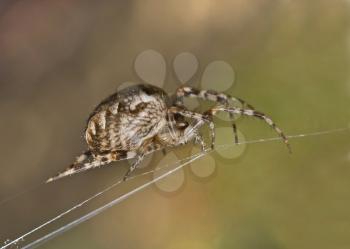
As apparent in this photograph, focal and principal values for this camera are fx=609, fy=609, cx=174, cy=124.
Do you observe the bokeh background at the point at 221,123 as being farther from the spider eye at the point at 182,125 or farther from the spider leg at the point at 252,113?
the spider eye at the point at 182,125

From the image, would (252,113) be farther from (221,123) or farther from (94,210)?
(94,210)

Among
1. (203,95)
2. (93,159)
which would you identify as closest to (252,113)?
(203,95)

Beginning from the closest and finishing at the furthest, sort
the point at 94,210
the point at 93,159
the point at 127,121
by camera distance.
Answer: the point at 127,121, the point at 93,159, the point at 94,210

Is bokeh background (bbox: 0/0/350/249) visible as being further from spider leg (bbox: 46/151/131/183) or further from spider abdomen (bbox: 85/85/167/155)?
spider abdomen (bbox: 85/85/167/155)

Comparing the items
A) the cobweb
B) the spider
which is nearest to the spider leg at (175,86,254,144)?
the spider

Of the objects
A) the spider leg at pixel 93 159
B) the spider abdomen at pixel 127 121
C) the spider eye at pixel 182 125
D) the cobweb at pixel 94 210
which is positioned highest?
the spider abdomen at pixel 127 121

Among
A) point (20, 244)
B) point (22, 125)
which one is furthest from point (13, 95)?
point (20, 244)

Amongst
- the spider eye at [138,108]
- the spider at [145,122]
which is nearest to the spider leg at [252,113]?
the spider at [145,122]
